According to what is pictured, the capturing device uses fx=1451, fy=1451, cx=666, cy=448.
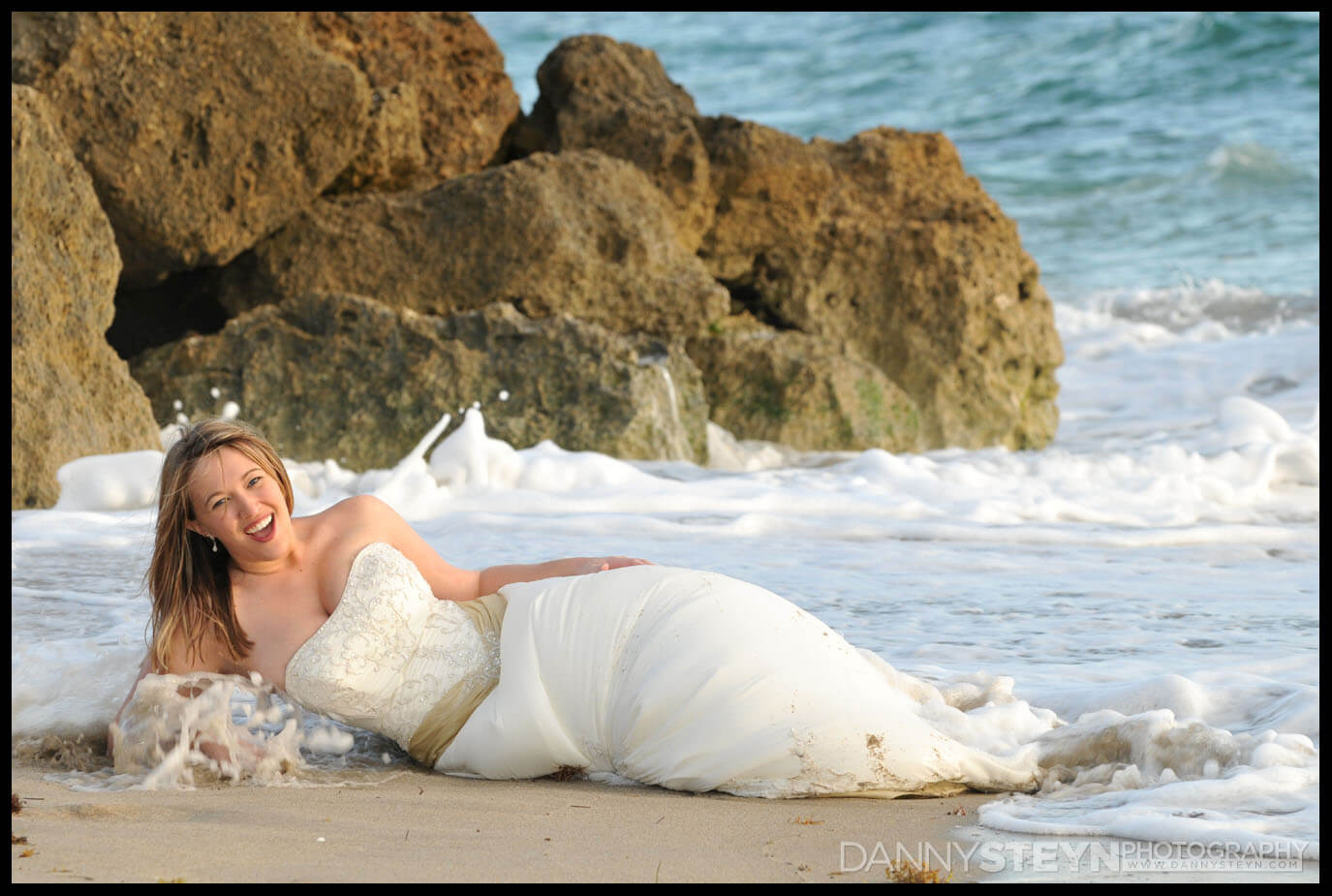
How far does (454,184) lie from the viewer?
8172mm

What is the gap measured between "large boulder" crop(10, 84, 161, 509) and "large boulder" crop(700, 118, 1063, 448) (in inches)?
147

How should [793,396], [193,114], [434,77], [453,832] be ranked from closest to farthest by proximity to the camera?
1. [453,832]
2. [193,114]
3. [793,396]
4. [434,77]

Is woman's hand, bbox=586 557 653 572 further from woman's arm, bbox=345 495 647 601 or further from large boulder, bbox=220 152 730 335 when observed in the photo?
large boulder, bbox=220 152 730 335

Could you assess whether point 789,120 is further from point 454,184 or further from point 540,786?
point 540,786

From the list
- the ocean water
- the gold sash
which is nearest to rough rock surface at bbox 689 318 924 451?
the ocean water

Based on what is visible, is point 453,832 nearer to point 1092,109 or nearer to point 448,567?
point 448,567

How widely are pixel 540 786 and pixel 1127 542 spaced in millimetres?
3960

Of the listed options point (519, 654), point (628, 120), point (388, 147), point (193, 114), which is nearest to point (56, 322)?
point (193, 114)

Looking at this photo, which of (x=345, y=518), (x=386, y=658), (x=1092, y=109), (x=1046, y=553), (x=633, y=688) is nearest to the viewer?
(x=633, y=688)

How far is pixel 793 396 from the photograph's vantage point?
8672 millimetres

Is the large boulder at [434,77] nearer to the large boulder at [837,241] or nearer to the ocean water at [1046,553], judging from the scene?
the large boulder at [837,241]

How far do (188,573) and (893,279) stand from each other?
21.5 ft

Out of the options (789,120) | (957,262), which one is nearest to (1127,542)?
(957,262)

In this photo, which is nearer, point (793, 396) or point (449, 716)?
point (449, 716)
